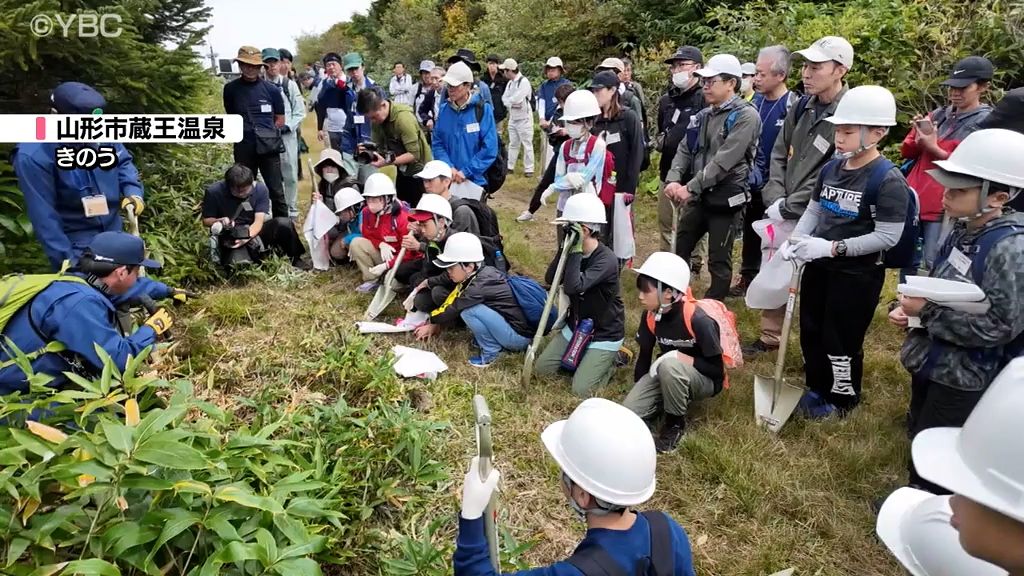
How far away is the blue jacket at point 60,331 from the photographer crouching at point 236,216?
3288mm

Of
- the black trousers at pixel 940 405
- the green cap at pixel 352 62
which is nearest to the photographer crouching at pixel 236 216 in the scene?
the green cap at pixel 352 62

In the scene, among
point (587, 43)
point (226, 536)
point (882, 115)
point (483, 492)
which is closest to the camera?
point (483, 492)

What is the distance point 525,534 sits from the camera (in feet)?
9.91

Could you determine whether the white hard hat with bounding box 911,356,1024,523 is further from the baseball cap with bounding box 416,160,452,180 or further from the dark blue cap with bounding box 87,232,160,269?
the baseball cap with bounding box 416,160,452,180

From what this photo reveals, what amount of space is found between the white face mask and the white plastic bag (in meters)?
3.71

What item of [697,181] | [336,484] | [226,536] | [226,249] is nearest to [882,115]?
[697,181]

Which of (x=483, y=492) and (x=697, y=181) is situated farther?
(x=697, y=181)

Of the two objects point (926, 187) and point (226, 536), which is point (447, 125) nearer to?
point (926, 187)

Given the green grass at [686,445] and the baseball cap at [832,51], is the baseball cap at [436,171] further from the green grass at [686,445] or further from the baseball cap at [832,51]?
the baseball cap at [832,51]

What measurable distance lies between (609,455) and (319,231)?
5411 millimetres

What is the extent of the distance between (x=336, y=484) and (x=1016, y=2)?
8.83m

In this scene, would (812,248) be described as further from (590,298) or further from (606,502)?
(606,502)

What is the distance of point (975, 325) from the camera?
8.43 ft

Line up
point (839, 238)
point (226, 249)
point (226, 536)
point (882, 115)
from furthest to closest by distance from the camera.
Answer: point (226, 249), point (839, 238), point (882, 115), point (226, 536)
